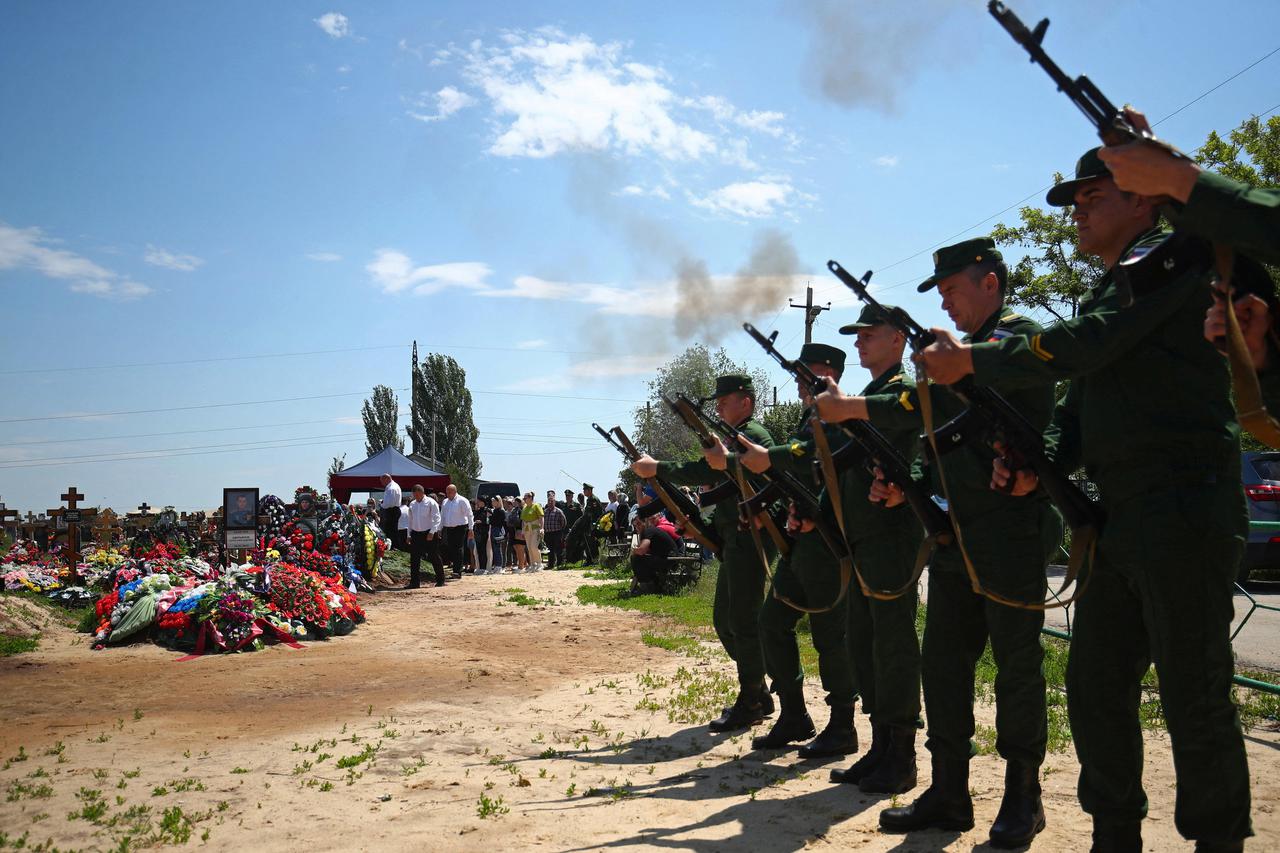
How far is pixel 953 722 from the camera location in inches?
167

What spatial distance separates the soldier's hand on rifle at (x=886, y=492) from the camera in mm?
4594

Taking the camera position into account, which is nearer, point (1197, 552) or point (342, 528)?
point (1197, 552)

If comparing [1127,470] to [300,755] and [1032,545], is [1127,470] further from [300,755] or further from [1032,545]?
[300,755]

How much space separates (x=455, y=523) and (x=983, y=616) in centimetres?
1710

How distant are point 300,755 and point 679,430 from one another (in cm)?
6854

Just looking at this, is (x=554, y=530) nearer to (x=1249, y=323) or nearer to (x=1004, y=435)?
(x=1004, y=435)

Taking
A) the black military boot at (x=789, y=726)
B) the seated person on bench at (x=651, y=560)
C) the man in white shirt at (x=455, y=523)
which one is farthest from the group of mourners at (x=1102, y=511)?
the man in white shirt at (x=455, y=523)

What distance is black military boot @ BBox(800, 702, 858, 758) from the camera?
5691 mm

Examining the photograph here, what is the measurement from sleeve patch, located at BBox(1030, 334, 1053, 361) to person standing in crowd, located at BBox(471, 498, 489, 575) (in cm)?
2219

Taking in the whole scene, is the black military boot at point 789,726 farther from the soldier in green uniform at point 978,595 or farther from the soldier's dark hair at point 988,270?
the soldier's dark hair at point 988,270

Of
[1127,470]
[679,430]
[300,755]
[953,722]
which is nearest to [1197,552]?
[1127,470]

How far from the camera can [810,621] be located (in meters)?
5.90

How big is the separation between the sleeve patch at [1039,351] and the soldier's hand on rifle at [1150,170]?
0.59 m

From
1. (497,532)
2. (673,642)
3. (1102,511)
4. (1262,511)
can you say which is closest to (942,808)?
(1102,511)
